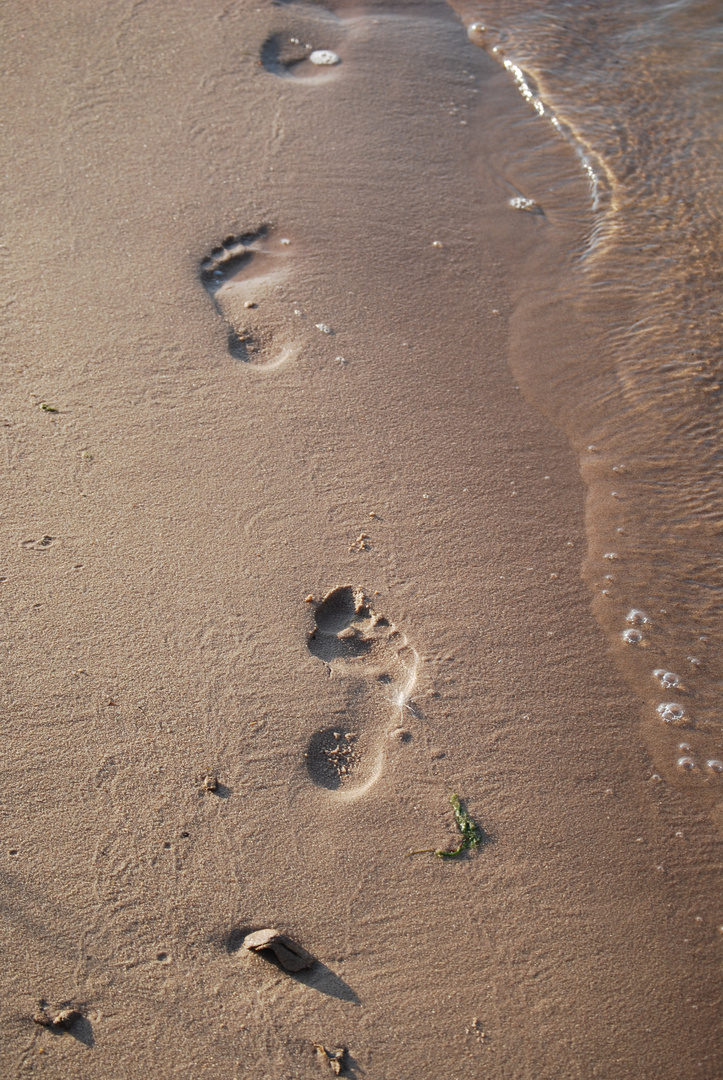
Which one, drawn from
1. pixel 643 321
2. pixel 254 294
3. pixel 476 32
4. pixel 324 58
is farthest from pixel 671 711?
pixel 476 32

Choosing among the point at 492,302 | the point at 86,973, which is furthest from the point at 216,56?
the point at 86,973

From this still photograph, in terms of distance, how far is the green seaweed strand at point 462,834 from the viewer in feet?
6.27

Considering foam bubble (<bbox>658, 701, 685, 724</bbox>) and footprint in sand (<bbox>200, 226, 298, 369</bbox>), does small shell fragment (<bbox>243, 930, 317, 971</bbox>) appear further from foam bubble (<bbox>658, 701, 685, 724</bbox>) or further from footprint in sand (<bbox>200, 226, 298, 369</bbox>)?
footprint in sand (<bbox>200, 226, 298, 369</bbox>)

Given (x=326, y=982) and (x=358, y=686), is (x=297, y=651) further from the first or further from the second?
(x=326, y=982)

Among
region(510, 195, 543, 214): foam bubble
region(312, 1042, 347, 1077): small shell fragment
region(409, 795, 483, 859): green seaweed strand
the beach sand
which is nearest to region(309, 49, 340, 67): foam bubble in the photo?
the beach sand

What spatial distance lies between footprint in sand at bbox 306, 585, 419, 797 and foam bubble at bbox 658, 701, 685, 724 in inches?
28.2

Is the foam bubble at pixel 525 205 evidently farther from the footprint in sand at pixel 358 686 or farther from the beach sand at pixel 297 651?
the footprint in sand at pixel 358 686

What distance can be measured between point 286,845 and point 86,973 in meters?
0.49

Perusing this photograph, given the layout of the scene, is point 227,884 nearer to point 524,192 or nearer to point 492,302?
point 492,302

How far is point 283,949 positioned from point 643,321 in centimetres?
271

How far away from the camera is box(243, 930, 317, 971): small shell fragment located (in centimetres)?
172

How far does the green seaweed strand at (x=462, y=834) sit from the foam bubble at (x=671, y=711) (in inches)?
26.3

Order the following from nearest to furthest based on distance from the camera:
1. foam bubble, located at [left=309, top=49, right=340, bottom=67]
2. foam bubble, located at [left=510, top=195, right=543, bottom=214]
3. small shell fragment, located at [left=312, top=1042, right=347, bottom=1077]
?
small shell fragment, located at [left=312, top=1042, right=347, bottom=1077]
foam bubble, located at [left=510, top=195, right=543, bottom=214]
foam bubble, located at [left=309, top=49, right=340, bottom=67]

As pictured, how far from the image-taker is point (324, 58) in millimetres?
4168
